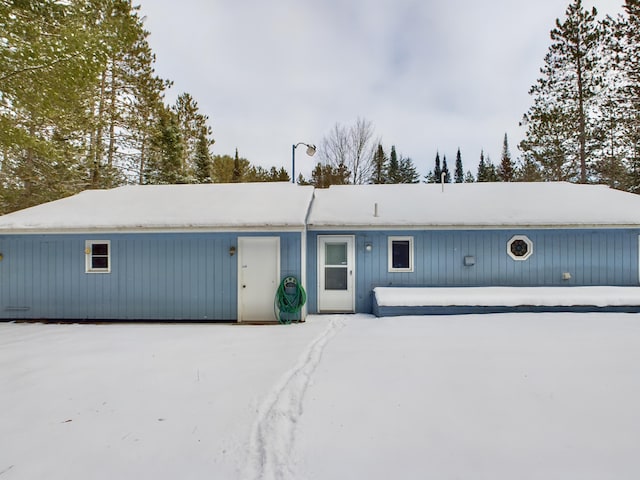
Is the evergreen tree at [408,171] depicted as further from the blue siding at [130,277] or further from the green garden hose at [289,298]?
the blue siding at [130,277]

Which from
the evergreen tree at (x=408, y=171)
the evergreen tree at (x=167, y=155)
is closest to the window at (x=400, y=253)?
the evergreen tree at (x=167, y=155)

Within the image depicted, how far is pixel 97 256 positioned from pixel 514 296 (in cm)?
958

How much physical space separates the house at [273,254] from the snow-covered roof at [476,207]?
51 millimetres

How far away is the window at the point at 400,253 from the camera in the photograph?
7625 millimetres

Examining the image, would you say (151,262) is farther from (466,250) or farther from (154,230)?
(466,250)

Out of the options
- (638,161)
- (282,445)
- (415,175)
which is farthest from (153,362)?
(415,175)

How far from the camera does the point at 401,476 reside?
2037mm

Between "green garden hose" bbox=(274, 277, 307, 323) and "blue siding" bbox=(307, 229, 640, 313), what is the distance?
881mm

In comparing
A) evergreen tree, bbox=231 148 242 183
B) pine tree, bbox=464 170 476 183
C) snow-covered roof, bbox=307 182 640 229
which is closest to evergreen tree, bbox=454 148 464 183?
pine tree, bbox=464 170 476 183

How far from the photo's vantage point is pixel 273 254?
698 cm

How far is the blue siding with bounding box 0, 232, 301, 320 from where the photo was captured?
7.00 meters

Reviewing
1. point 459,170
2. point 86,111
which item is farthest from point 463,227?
point 459,170

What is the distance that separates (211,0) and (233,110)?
776 centimetres

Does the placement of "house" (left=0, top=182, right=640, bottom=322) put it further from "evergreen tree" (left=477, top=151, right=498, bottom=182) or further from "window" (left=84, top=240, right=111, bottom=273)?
"evergreen tree" (left=477, top=151, right=498, bottom=182)
